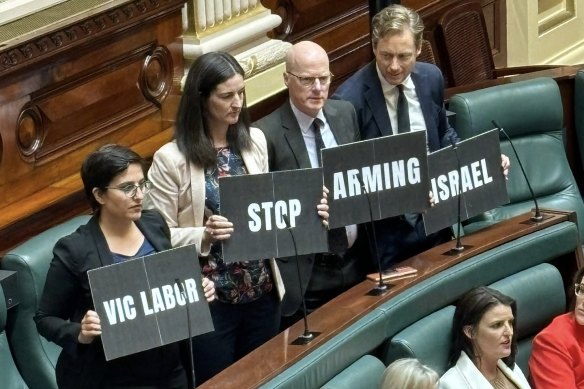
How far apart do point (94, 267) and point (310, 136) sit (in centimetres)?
83

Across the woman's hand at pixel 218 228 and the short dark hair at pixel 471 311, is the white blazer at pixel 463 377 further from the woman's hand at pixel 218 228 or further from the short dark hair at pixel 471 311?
the woman's hand at pixel 218 228

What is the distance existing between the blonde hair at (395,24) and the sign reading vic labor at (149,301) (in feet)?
3.34

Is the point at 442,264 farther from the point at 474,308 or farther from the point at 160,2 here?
the point at 160,2

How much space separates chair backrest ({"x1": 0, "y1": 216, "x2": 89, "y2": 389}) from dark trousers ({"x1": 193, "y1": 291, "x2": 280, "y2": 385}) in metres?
0.44

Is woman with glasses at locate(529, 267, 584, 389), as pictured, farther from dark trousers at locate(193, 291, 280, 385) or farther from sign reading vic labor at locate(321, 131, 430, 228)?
dark trousers at locate(193, 291, 280, 385)

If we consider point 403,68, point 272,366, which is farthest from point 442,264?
point 272,366

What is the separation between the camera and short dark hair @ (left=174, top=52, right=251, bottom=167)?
322cm

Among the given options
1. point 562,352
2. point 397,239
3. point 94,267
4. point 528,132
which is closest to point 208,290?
point 94,267

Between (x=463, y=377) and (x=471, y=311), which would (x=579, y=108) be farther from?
(x=463, y=377)

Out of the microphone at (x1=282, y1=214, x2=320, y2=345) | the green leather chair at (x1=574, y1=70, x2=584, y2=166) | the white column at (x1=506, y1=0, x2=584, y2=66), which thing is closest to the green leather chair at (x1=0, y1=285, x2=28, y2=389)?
the microphone at (x1=282, y1=214, x2=320, y2=345)

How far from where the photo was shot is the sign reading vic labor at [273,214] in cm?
321

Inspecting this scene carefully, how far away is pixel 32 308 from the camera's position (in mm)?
3463

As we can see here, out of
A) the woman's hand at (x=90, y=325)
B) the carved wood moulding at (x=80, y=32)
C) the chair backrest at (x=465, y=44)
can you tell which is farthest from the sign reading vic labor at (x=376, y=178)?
the chair backrest at (x=465, y=44)

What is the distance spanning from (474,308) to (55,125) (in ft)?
4.38
